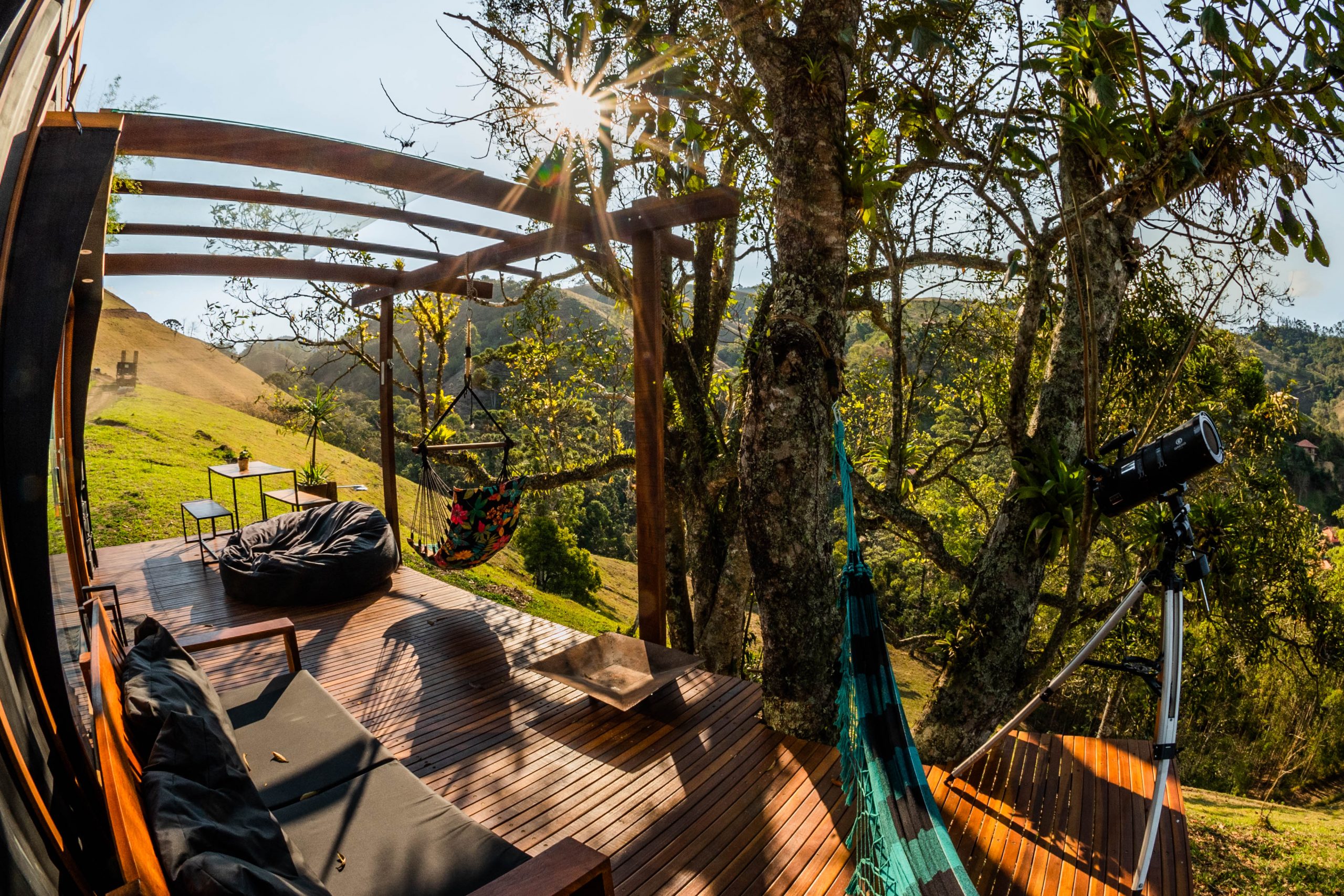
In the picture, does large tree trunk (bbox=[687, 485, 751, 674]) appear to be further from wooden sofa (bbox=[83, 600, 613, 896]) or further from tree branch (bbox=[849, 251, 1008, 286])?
wooden sofa (bbox=[83, 600, 613, 896])

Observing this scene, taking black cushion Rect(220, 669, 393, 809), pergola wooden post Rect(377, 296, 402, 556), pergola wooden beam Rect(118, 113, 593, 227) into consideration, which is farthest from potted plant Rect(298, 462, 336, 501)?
black cushion Rect(220, 669, 393, 809)

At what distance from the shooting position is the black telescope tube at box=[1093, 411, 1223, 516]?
1.53 meters

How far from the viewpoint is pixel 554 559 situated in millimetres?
17641

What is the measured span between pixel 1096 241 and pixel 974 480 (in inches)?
319

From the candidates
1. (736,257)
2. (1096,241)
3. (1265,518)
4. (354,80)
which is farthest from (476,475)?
(1265,518)

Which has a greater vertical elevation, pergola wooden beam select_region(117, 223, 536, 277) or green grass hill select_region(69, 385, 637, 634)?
pergola wooden beam select_region(117, 223, 536, 277)

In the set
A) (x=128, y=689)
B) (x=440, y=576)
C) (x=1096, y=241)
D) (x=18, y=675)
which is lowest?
(x=440, y=576)

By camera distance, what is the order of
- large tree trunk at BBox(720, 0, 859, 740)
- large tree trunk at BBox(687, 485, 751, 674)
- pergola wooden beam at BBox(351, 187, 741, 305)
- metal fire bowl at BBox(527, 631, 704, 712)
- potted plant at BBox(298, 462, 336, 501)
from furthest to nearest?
potted plant at BBox(298, 462, 336, 501) < large tree trunk at BBox(687, 485, 751, 674) < pergola wooden beam at BBox(351, 187, 741, 305) < metal fire bowl at BBox(527, 631, 704, 712) < large tree trunk at BBox(720, 0, 859, 740)

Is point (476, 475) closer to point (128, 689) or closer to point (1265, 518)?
point (128, 689)

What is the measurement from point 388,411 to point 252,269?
136cm

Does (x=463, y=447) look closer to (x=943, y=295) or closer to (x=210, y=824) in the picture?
(x=210, y=824)

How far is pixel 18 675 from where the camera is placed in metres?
0.70

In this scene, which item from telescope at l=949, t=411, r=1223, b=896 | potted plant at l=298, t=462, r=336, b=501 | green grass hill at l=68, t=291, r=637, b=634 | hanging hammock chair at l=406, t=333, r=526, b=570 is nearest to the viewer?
telescope at l=949, t=411, r=1223, b=896

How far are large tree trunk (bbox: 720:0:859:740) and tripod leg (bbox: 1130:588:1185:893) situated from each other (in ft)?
3.91
